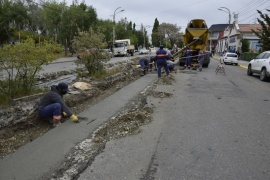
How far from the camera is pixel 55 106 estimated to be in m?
6.14

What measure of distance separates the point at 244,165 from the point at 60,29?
40.0 metres

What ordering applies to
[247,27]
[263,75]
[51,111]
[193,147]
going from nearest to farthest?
[193,147], [51,111], [263,75], [247,27]

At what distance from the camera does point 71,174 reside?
396 centimetres

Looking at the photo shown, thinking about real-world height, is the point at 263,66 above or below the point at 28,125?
above

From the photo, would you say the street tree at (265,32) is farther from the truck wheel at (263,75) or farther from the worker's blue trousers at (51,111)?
the worker's blue trousers at (51,111)

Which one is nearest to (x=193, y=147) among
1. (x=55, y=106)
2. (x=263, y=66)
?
(x=55, y=106)

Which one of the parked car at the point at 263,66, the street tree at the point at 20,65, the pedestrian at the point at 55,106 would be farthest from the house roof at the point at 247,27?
the pedestrian at the point at 55,106

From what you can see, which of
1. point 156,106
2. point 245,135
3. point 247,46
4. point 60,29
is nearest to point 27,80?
point 156,106

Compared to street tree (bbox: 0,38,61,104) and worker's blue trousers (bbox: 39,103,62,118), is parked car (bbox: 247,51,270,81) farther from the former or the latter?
worker's blue trousers (bbox: 39,103,62,118)

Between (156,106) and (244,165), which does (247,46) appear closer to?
(156,106)

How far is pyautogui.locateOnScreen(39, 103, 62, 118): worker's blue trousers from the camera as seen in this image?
6.16 metres

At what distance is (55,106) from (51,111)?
0.64 feet

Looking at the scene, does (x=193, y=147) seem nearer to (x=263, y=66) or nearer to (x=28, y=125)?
(x=28, y=125)

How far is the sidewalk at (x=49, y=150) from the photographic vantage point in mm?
4051
